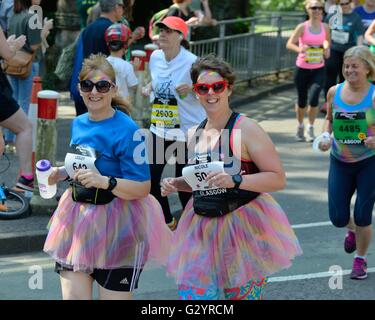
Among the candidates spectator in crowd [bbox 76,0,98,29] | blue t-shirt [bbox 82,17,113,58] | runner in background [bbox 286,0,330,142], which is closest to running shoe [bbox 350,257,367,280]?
blue t-shirt [bbox 82,17,113,58]

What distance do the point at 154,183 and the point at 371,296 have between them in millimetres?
2282

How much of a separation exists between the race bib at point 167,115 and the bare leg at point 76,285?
3149 mm

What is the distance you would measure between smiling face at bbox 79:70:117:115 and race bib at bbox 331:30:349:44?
934cm

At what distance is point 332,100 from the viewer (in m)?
7.54

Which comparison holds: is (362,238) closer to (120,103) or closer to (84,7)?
(120,103)

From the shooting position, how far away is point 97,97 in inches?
214

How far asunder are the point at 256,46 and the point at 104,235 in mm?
11962

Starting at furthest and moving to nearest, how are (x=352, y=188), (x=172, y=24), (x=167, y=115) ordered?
(x=167, y=115) < (x=172, y=24) < (x=352, y=188)

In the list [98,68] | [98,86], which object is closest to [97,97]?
[98,86]

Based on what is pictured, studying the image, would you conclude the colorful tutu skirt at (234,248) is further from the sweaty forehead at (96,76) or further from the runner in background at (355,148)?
the runner in background at (355,148)

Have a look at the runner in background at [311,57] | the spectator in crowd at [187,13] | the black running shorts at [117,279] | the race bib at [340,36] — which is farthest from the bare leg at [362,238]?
the race bib at [340,36]

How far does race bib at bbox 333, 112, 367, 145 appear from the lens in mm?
7340

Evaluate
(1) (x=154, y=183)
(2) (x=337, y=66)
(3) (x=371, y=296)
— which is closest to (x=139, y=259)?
(3) (x=371, y=296)
